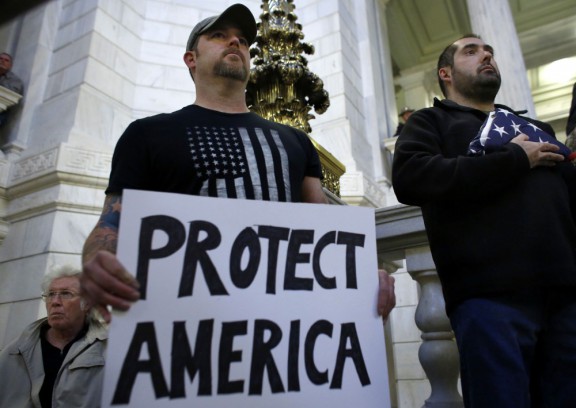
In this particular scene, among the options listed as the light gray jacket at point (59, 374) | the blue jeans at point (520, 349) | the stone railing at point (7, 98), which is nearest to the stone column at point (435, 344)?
the blue jeans at point (520, 349)

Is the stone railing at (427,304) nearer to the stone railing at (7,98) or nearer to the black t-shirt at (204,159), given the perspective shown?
the black t-shirt at (204,159)

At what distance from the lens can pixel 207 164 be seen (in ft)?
3.82

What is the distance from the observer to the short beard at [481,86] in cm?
171

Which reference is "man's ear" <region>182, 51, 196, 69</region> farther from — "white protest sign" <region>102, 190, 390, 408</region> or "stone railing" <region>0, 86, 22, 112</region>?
"stone railing" <region>0, 86, 22, 112</region>

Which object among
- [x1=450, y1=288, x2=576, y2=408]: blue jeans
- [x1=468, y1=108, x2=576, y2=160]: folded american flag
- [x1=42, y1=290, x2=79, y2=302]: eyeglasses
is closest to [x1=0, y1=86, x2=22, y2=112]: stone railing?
[x1=42, y1=290, x2=79, y2=302]: eyeglasses

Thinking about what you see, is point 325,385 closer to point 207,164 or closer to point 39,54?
point 207,164

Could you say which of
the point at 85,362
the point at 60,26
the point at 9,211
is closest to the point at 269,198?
the point at 85,362

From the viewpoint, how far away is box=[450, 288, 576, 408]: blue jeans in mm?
1197

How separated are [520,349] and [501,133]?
2.25 feet

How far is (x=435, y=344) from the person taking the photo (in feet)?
6.39

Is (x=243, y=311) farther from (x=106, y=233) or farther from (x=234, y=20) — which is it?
(x=234, y=20)

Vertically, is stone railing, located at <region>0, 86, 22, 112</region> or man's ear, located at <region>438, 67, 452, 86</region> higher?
stone railing, located at <region>0, 86, 22, 112</region>

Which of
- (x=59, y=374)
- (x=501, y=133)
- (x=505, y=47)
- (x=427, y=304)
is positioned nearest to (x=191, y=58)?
(x=501, y=133)

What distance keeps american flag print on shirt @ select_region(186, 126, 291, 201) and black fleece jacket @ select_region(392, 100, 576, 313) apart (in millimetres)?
479
